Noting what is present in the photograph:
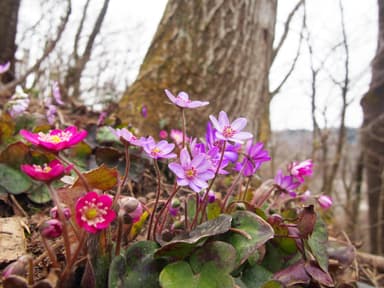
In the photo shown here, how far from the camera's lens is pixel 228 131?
2.35 ft

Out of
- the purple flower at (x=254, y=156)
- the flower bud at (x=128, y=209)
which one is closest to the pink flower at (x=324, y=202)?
the purple flower at (x=254, y=156)

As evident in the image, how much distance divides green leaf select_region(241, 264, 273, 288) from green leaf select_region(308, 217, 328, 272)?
0.11 metres

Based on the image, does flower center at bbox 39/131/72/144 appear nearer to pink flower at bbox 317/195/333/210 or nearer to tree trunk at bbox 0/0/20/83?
pink flower at bbox 317/195/333/210

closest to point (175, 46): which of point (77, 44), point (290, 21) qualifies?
point (290, 21)

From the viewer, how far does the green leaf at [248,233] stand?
2.19 feet

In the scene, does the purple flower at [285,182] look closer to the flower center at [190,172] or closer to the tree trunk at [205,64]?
the flower center at [190,172]

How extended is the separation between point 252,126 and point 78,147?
39.5 inches

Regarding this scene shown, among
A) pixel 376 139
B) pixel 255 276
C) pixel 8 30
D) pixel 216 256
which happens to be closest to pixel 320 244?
pixel 255 276

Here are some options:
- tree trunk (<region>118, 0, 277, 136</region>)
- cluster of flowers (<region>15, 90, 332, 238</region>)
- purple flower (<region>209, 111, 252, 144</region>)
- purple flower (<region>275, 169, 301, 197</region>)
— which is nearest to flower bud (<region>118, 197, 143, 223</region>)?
cluster of flowers (<region>15, 90, 332, 238</region>)

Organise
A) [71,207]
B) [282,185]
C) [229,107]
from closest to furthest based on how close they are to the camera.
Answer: [71,207] → [282,185] → [229,107]

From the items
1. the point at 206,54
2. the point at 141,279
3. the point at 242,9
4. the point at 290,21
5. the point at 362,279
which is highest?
the point at 290,21

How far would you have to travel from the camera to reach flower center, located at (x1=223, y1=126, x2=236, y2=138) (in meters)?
0.71

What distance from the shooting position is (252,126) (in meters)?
1.97

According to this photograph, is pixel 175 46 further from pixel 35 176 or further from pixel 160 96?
pixel 35 176
